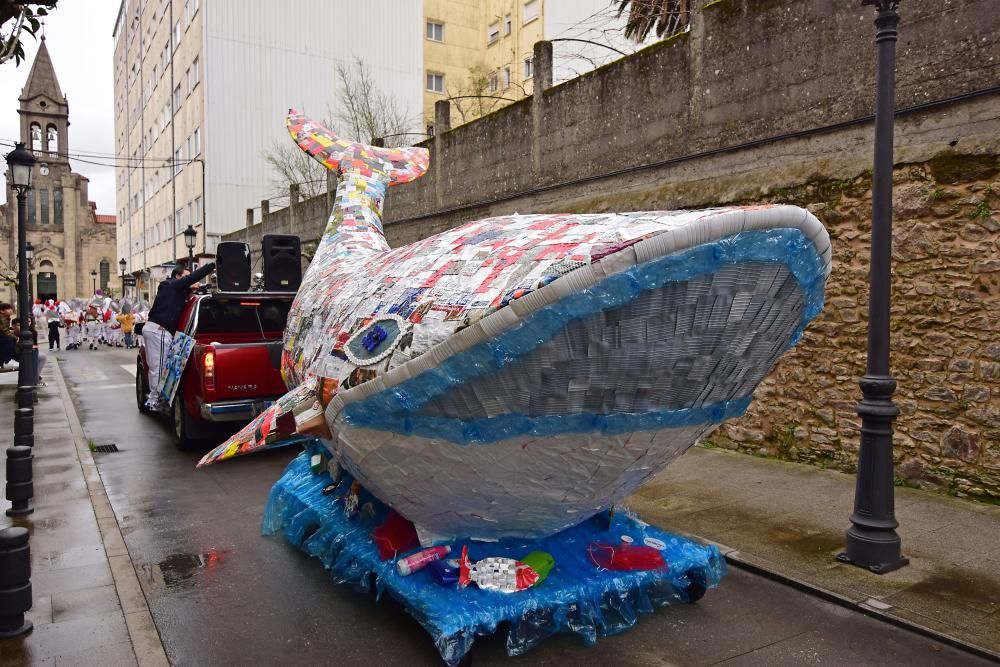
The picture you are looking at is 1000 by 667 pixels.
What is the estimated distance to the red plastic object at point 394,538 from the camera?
157 inches

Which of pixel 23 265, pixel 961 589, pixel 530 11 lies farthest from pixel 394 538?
pixel 530 11

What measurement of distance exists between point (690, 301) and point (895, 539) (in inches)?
131

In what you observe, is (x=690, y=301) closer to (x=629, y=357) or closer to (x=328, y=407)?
(x=629, y=357)

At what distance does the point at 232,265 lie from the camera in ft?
42.8

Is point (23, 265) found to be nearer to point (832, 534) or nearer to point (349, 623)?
point (349, 623)

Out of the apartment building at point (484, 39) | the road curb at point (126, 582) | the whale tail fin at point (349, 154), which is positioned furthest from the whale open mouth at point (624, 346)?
the apartment building at point (484, 39)

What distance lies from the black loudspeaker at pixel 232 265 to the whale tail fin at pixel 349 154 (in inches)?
234

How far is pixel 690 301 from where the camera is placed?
8.85ft

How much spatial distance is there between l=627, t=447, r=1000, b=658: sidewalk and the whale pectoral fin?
3.24 meters

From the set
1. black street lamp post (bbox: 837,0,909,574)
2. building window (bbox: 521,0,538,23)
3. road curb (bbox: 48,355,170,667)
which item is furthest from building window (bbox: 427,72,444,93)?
black street lamp post (bbox: 837,0,909,574)

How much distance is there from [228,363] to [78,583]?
13.6 ft

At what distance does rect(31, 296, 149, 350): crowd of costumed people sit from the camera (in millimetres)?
28688

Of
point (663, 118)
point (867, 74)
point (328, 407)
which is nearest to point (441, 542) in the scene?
point (328, 407)

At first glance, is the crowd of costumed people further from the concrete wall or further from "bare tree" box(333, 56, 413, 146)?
the concrete wall
